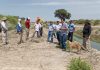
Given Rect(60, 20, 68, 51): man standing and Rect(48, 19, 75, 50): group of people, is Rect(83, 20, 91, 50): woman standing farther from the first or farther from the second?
Rect(60, 20, 68, 51): man standing

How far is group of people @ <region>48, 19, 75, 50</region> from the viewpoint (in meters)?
22.1

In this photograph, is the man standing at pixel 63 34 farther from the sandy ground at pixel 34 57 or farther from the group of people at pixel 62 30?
the sandy ground at pixel 34 57

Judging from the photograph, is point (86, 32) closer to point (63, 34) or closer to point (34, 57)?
point (63, 34)

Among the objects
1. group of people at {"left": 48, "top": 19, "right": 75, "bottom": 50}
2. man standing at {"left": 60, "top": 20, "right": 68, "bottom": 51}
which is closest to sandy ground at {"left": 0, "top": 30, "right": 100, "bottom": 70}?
man standing at {"left": 60, "top": 20, "right": 68, "bottom": 51}

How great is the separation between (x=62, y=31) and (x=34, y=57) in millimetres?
3377

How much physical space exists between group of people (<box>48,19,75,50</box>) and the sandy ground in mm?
582

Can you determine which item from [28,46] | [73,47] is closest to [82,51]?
[73,47]

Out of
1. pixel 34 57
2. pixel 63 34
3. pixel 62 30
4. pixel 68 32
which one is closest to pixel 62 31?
pixel 62 30

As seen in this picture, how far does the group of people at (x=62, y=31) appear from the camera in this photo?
2215 centimetres

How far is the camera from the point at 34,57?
63.9 feet

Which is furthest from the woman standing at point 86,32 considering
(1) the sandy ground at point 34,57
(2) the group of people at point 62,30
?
(1) the sandy ground at point 34,57

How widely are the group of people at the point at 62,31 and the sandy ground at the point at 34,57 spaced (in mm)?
582

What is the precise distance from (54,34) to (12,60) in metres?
8.79

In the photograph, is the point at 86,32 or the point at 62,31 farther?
the point at 86,32
